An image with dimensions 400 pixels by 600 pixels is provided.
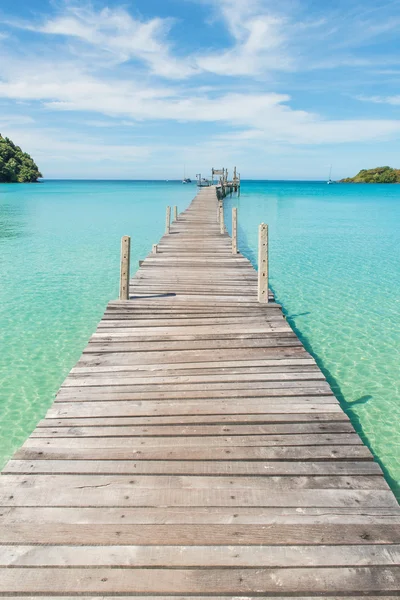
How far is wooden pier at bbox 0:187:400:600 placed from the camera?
2.70 meters

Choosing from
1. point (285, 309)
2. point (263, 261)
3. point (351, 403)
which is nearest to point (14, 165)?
point (285, 309)

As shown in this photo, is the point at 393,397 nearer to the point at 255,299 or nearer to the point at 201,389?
Result: the point at 255,299

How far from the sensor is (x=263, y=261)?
26.0 ft

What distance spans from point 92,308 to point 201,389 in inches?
274

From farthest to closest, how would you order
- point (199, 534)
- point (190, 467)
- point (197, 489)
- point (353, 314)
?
point (353, 314)
point (190, 467)
point (197, 489)
point (199, 534)

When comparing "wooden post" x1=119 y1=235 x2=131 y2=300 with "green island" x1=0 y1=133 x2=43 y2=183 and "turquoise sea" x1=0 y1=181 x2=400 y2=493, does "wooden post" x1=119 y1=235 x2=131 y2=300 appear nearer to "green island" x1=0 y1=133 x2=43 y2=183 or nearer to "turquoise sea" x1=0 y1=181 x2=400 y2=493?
"turquoise sea" x1=0 y1=181 x2=400 y2=493

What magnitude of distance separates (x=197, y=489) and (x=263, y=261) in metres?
5.21

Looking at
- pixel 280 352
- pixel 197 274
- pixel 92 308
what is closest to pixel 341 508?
pixel 280 352

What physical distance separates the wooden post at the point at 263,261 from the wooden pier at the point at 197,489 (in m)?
2.34

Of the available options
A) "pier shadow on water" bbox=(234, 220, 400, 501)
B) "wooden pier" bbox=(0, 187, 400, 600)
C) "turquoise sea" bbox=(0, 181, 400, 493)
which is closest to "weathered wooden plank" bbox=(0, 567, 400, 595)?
"wooden pier" bbox=(0, 187, 400, 600)

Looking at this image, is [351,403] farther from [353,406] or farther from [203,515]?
[203,515]

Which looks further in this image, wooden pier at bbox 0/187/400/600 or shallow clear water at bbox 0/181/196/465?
shallow clear water at bbox 0/181/196/465

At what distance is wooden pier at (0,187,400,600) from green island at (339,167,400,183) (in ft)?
533

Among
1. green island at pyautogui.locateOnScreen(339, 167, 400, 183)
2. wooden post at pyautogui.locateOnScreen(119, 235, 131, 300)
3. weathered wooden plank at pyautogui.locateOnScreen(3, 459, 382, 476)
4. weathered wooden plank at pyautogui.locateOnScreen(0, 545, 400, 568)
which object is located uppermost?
green island at pyautogui.locateOnScreen(339, 167, 400, 183)
